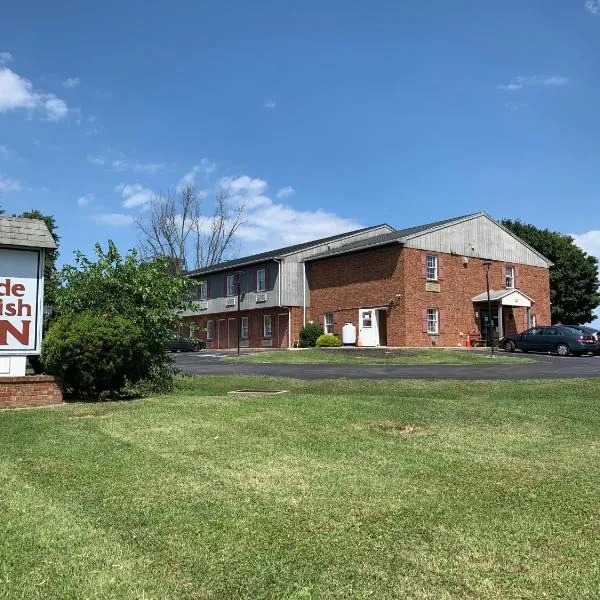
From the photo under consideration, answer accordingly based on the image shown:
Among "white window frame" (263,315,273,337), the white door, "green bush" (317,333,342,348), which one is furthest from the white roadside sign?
"white window frame" (263,315,273,337)

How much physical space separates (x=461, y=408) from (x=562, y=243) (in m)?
45.5

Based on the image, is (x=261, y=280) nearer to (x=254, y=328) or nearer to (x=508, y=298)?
(x=254, y=328)

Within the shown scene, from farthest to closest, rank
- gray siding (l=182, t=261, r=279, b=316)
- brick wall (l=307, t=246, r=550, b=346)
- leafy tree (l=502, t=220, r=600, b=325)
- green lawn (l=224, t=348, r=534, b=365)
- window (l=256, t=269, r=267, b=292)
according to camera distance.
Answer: leafy tree (l=502, t=220, r=600, b=325) < window (l=256, t=269, r=267, b=292) < gray siding (l=182, t=261, r=279, b=316) < brick wall (l=307, t=246, r=550, b=346) < green lawn (l=224, t=348, r=534, b=365)

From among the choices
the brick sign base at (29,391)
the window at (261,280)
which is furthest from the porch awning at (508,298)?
the brick sign base at (29,391)

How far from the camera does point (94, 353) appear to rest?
10156mm

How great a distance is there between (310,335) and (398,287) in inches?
248

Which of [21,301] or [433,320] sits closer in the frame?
[21,301]

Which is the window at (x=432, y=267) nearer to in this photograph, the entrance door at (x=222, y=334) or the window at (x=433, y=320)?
the window at (x=433, y=320)

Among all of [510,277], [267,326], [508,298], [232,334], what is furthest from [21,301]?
[510,277]

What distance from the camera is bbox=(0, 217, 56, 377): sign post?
10523 millimetres

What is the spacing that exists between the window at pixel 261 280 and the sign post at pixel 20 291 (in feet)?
92.8

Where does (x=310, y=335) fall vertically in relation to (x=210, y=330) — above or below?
below

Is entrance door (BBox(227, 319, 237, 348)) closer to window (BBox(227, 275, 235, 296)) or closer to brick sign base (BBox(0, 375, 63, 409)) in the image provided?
window (BBox(227, 275, 235, 296))

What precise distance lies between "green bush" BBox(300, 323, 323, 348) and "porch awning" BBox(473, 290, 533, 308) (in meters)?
9.03
